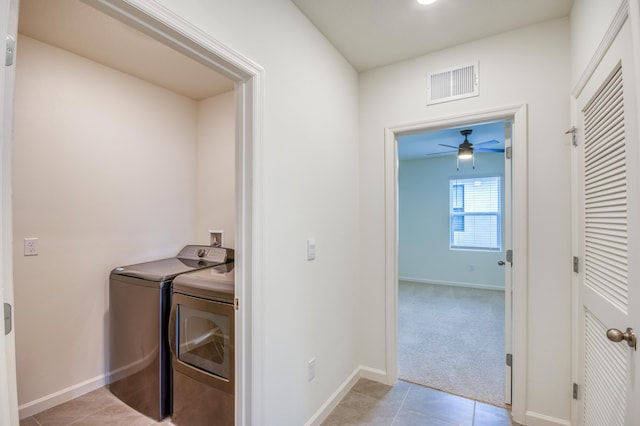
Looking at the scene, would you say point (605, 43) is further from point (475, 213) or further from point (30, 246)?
point (475, 213)

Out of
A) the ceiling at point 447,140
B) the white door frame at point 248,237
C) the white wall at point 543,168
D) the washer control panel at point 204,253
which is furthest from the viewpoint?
the ceiling at point 447,140

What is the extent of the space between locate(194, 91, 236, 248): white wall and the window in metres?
4.54

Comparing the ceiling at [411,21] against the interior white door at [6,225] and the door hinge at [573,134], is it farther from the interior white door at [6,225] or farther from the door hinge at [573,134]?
the interior white door at [6,225]

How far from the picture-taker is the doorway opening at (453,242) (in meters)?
3.53

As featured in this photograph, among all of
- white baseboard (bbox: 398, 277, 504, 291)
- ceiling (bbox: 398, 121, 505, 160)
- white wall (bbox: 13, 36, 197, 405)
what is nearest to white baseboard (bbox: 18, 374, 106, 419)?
white wall (bbox: 13, 36, 197, 405)

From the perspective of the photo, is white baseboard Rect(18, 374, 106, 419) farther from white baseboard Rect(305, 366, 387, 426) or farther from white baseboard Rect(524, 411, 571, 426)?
white baseboard Rect(524, 411, 571, 426)

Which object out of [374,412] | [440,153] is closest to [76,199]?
[374,412]

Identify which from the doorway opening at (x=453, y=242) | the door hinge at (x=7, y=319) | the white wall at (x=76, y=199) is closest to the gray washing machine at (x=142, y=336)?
the white wall at (x=76, y=199)

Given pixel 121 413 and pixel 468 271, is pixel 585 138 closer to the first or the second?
Result: pixel 121 413

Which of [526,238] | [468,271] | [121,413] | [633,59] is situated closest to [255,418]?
[121,413]

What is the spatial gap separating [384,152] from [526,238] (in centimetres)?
117

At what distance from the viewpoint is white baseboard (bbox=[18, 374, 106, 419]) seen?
6.65 ft

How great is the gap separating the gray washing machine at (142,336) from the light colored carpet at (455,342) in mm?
1876

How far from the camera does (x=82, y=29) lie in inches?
76.7
